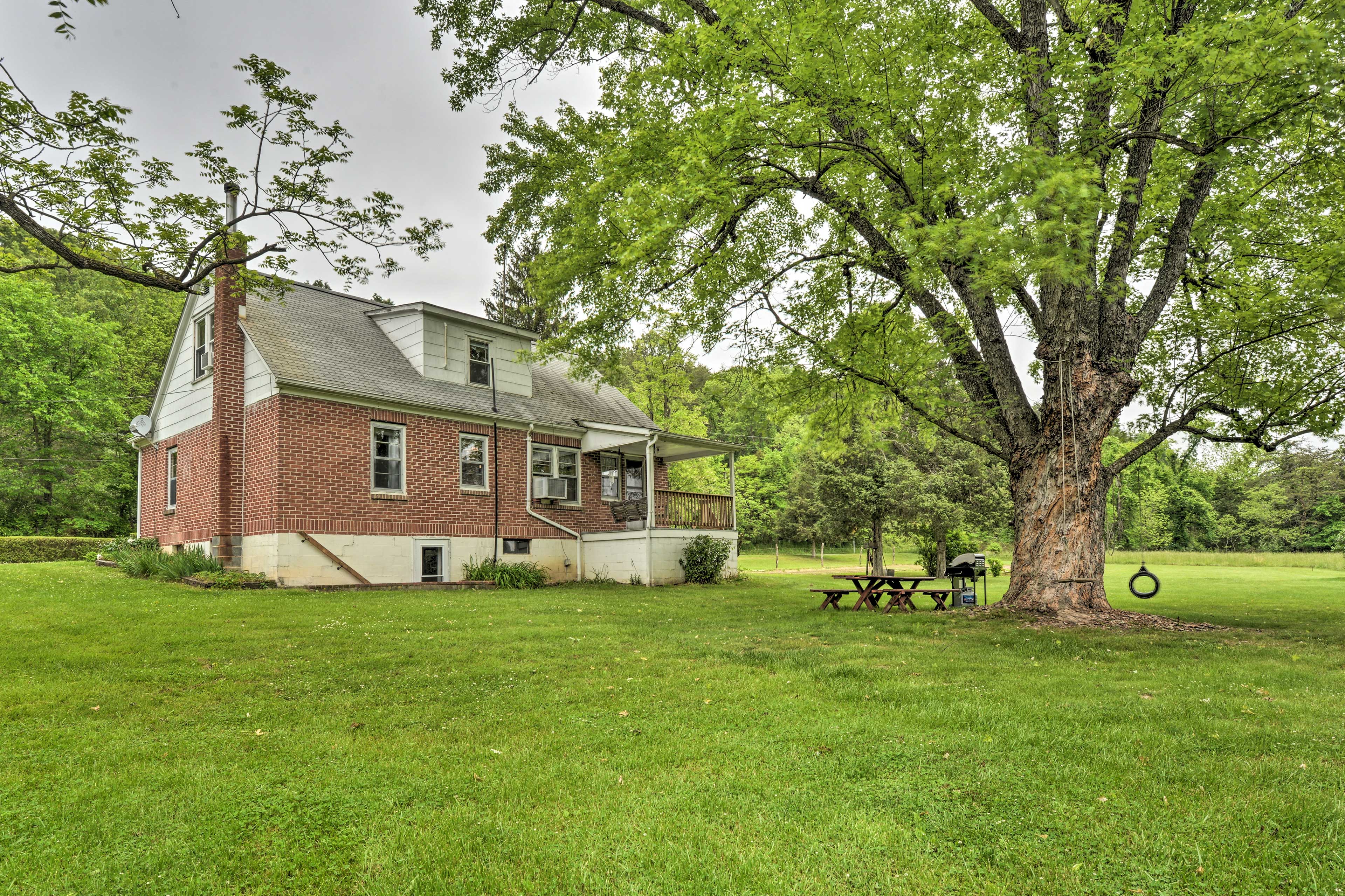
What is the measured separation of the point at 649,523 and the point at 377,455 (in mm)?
6687

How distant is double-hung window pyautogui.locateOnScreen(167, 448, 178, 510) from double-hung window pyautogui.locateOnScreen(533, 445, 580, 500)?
8.62m

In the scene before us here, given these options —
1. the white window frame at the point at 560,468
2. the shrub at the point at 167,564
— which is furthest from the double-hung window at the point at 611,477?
the shrub at the point at 167,564

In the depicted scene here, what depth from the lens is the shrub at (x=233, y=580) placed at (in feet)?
45.1

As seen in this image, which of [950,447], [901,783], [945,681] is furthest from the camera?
[950,447]

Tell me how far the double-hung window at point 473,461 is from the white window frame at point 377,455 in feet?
4.74

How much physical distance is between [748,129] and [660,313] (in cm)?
493

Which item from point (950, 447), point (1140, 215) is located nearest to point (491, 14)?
point (1140, 215)

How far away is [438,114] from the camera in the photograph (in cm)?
1474

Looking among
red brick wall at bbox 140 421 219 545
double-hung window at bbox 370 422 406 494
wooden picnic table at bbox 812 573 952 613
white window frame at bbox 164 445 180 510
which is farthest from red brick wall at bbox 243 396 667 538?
wooden picnic table at bbox 812 573 952 613

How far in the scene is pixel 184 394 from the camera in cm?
1830

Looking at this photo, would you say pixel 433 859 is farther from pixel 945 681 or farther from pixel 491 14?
pixel 491 14

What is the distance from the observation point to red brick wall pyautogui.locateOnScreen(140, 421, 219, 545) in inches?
649

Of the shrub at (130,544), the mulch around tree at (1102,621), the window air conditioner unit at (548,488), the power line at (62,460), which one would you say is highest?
the power line at (62,460)

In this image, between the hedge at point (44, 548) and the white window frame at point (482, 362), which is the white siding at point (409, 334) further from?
the hedge at point (44, 548)
